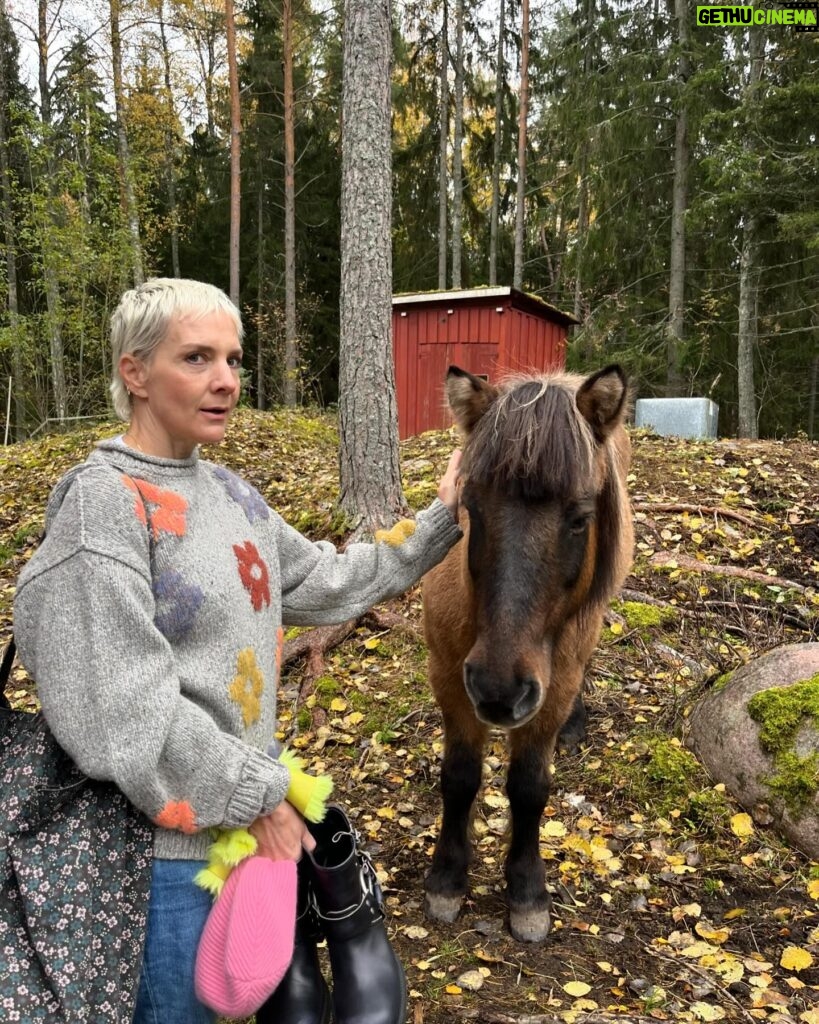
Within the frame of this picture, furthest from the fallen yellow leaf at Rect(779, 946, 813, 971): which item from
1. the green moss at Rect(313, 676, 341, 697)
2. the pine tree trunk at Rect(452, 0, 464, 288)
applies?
the pine tree trunk at Rect(452, 0, 464, 288)

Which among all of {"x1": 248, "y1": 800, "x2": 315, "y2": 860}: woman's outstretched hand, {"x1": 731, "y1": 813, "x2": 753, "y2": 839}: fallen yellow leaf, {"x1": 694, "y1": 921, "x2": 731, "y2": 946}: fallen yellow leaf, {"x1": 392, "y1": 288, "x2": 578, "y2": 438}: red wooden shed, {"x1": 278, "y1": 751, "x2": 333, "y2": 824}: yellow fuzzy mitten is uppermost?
{"x1": 392, "y1": 288, "x2": 578, "y2": 438}: red wooden shed

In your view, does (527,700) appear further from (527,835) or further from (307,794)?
(527,835)

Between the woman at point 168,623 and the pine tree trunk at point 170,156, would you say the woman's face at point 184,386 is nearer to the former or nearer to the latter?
the woman at point 168,623

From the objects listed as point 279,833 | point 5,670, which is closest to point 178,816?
point 279,833

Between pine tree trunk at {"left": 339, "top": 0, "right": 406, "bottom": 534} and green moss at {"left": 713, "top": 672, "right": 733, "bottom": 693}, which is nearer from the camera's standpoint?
green moss at {"left": 713, "top": 672, "right": 733, "bottom": 693}

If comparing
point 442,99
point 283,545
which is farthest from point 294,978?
point 442,99

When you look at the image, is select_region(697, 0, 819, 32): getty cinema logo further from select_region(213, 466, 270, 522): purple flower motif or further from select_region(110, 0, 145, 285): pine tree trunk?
select_region(213, 466, 270, 522): purple flower motif

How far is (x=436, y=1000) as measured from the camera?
8.27ft

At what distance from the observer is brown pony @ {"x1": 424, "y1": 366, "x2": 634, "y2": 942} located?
7.07ft

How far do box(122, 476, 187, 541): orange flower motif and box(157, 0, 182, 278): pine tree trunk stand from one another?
23557 mm

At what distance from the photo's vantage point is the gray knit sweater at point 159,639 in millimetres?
1355

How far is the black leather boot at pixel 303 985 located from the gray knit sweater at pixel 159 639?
20.2 inches

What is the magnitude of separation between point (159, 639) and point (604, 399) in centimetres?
176

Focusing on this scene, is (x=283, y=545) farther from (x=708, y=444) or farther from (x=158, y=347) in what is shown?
(x=708, y=444)
